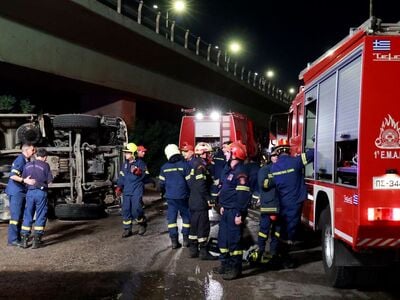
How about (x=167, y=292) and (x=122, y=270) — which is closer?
(x=167, y=292)

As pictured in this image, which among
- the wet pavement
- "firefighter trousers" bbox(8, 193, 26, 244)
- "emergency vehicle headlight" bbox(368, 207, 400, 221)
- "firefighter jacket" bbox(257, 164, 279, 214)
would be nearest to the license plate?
"emergency vehicle headlight" bbox(368, 207, 400, 221)

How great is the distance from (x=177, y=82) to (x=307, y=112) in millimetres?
17137

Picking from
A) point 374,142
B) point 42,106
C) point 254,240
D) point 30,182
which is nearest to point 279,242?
point 254,240

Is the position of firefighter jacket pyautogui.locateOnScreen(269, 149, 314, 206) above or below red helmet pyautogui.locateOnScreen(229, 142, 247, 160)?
below

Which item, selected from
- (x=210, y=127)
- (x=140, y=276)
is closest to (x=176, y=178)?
(x=140, y=276)

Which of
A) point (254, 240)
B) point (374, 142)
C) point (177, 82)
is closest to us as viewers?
point (374, 142)

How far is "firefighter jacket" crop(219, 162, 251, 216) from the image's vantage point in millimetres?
6414

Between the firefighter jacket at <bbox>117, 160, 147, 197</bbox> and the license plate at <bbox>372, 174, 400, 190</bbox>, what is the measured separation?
17.1 feet

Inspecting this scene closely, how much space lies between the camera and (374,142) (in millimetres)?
4867

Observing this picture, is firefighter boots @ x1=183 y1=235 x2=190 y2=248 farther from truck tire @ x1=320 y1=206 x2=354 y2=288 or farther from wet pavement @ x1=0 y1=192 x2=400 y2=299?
truck tire @ x1=320 y1=206 x2=354 y2=288

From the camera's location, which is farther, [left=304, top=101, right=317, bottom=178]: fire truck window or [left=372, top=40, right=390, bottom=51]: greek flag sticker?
[left=304, top=101, right=317, bottom=178]: fire truck window

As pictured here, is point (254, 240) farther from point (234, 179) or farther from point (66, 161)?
point (66, 161)

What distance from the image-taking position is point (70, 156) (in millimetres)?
11406

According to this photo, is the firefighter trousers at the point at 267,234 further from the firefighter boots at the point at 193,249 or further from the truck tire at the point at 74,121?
the truck tire at the point at 74,121
